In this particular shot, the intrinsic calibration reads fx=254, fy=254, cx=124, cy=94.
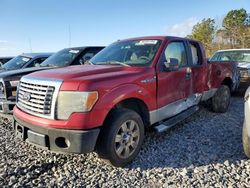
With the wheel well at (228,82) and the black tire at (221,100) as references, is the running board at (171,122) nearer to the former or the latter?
the black tire at (221,100)

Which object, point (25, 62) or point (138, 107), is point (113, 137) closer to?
point (138, 107)

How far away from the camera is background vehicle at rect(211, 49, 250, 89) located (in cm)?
793

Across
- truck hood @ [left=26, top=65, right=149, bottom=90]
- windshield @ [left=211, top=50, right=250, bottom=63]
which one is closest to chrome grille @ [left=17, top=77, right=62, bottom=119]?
truck hood @ [left=26, top=65, right=149, bottom=90]

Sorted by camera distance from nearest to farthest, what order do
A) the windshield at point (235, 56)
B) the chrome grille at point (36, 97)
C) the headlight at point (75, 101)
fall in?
the headlight at point (75, 101) < the chrome grille at point (36, 97) < the windshield at point (235, 56)

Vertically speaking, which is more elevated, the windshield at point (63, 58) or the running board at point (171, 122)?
the windshield at point (63, 58)

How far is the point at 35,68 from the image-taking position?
630cm

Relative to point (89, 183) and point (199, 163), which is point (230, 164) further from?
point (89, 183)

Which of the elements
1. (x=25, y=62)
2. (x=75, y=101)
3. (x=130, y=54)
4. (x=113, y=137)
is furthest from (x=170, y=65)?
(x=25, y=62)

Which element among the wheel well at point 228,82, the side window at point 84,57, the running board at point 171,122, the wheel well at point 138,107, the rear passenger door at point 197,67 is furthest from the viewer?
the side window at point 84,57

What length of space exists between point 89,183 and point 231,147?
8.14ft

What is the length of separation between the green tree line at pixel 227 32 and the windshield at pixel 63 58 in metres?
20.5

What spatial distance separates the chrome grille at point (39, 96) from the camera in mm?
3181

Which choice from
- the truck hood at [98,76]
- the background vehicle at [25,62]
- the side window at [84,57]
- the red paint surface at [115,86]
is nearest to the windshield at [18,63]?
the background vehicle at [25,62]

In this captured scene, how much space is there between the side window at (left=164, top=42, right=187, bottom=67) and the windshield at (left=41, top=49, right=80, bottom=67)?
320 cm
